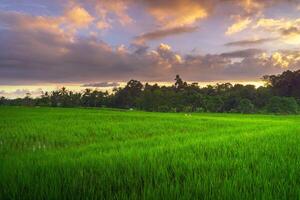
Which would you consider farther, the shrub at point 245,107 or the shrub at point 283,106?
the shrub at point 245,107

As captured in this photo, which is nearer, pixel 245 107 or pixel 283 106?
pixel 283 106

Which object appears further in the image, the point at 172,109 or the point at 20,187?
the point at 172,109

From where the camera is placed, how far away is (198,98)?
73.2 meters

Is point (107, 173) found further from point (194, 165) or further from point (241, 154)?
point (241, 154)

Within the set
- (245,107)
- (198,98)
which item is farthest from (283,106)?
→ (198,98)

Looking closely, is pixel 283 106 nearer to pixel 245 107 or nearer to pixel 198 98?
pixel 245 107

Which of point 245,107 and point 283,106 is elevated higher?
point 283,106

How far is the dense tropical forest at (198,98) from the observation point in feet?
231

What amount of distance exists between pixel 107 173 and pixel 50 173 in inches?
27.1

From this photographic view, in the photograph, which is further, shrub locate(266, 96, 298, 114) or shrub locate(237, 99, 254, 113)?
shrub locate(237, 99, 254, 113)

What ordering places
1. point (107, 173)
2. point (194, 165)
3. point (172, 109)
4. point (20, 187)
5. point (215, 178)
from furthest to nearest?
point (172, 109), point (194, 165), point (107, 173), point (215, 178), point (20, 187)

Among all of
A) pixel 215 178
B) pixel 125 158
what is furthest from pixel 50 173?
pixel 215 178

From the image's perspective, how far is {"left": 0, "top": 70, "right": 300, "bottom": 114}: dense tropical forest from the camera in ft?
231

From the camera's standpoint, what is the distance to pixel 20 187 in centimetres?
360
